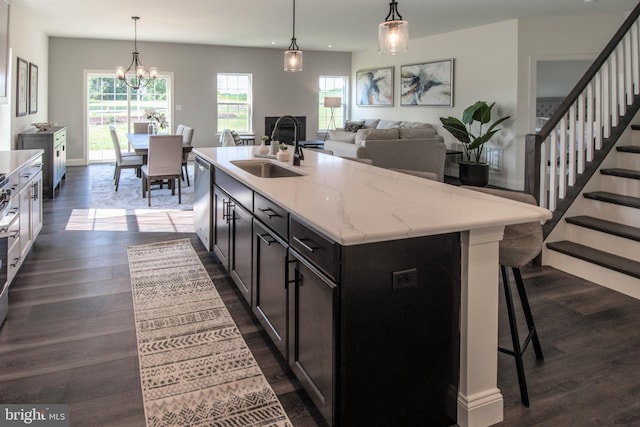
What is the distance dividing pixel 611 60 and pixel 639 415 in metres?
3.22

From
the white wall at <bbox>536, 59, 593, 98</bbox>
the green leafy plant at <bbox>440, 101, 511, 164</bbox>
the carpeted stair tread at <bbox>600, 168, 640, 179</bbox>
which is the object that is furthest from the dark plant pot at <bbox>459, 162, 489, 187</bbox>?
the carpeted stair tread at <bbox>600, 168, 640, 179</bbox>

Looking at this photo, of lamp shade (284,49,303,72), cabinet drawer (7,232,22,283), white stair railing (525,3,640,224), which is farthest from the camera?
lamp shade (284,49,303,72)

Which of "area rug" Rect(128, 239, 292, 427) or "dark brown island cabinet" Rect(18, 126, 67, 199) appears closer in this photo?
"area rug" Rect(128, 239, 292, 427)

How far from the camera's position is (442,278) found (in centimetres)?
191

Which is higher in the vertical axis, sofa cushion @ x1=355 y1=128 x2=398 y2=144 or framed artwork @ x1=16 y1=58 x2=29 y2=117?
framed artwork @ x1=16 y1=58 x2=29 y2=117

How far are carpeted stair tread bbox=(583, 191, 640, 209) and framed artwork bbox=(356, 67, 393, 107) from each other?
24.0 feet

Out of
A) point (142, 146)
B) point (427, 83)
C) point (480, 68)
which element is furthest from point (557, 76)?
point (142, 146)

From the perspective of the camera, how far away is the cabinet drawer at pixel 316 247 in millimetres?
1740

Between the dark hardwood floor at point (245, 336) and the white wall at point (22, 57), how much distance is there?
3179 mm

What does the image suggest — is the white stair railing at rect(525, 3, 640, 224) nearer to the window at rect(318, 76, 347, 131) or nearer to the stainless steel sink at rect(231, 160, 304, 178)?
the stainless steel sink at rect(231, 160, 304, 178)

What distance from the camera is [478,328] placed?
6.52 feet

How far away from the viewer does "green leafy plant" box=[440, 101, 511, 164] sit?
310 inches

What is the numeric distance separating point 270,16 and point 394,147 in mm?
2882

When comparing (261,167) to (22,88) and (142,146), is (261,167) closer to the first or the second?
(142,146)
